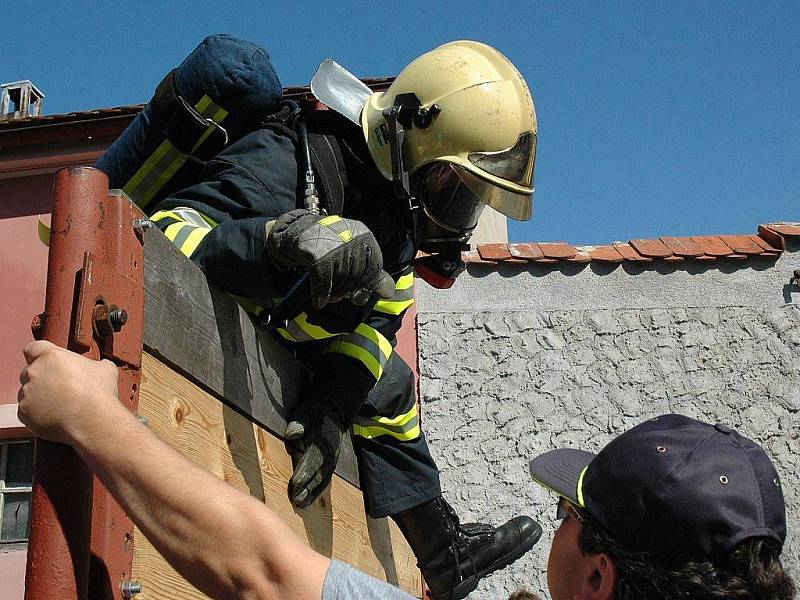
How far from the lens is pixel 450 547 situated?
3.75m

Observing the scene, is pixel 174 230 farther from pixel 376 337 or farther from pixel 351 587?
pixel 351 587

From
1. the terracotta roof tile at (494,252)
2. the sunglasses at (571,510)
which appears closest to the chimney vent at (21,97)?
the terracotta roof tile at (494,252)

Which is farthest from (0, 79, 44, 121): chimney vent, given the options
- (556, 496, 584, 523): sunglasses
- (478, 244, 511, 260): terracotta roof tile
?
(556, 496, 584, 523): sunglasses

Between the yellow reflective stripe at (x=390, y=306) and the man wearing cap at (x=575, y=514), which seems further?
the yellow reflective stripe at (x=390, y=306)

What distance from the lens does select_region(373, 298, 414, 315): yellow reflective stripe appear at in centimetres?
325

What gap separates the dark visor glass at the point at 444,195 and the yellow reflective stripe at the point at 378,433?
2.51 feet

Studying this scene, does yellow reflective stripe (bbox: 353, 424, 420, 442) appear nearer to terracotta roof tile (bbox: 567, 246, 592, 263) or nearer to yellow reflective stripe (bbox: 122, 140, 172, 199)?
yellow reflective stripe (bbox: 122, 140, 172, 199)

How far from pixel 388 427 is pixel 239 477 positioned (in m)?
1.08

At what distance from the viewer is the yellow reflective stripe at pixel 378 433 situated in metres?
3.34

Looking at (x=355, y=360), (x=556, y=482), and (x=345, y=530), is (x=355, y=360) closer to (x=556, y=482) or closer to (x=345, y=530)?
(x=345, y=530)

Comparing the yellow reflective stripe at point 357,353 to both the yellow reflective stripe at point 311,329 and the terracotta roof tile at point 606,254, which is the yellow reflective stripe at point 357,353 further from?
the terracotta roof tile at point 606,254

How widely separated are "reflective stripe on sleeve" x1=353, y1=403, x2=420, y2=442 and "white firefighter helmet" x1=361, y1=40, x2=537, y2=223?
0.73 meters

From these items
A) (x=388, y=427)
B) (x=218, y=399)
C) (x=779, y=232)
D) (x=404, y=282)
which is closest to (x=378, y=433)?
(x=388, y=427)

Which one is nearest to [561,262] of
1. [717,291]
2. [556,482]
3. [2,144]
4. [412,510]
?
[717,291]
